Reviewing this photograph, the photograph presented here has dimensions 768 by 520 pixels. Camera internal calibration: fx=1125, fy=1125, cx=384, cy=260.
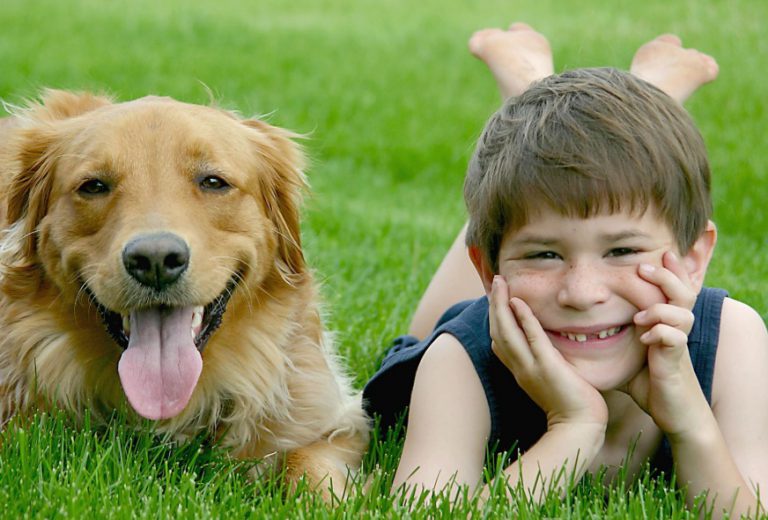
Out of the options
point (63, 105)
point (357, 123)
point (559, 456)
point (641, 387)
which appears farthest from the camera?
point (357, 123)

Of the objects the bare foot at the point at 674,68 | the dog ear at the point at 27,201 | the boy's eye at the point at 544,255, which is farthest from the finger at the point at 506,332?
the bare foot at the point at 674,68

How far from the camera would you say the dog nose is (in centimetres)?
334

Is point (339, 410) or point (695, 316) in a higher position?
point (695, 316)

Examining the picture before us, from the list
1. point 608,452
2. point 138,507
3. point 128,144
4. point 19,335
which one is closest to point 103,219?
point 128,144

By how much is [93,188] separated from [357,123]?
7.22 m

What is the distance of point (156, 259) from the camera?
3.35 m

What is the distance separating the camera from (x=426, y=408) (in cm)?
364

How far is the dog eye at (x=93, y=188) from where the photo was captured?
3.59 metres

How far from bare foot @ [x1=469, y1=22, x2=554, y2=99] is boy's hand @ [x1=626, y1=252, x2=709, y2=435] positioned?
7.98 ft

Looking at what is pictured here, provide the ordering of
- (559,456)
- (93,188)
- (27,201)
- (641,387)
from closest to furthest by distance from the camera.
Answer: (559,456) < (641,387) < (93,188) < (27,201)

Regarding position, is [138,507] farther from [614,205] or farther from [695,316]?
[695,316]

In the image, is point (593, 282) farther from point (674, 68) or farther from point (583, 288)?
point (674, 68)

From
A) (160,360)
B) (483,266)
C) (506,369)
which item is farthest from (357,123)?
(160,360)

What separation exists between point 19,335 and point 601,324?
194 cm
